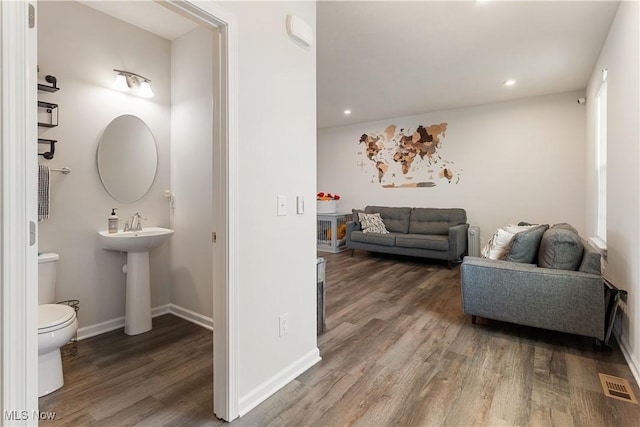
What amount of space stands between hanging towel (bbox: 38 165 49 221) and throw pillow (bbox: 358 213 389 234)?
4.43 meters

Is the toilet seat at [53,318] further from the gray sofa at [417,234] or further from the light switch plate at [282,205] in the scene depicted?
the gray sofa at [417,234]

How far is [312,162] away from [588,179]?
4.14 metres

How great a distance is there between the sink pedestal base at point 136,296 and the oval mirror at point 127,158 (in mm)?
558

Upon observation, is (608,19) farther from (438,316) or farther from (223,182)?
(223,182)

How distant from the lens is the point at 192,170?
2807 millimetres

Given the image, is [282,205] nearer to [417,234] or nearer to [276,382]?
[276,382]

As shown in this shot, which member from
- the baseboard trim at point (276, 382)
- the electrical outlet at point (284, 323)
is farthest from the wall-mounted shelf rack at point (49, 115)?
the baseboard trim at point (276, 382)

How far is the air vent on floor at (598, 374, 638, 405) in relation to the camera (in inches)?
68.4

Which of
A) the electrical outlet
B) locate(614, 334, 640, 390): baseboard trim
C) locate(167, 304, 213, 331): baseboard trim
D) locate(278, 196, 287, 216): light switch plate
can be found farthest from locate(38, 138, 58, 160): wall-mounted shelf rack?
locate(614, 334, 640, 390): baseboard trim

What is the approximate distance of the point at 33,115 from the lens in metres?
0.96

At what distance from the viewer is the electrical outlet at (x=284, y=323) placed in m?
1.88

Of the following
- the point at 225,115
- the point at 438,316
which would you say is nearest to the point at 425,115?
the point at 438,316

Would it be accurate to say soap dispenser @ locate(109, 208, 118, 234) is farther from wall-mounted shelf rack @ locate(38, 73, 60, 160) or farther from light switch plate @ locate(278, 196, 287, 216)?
light switch plate @ locate(278, 196, 287, 216)

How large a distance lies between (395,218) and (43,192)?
15.9 ft
